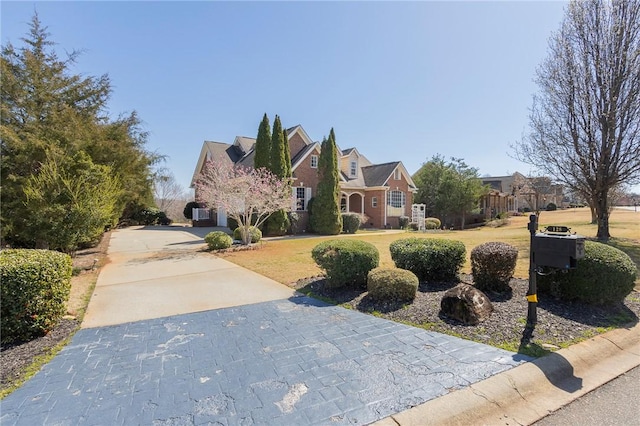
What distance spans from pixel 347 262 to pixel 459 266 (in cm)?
257

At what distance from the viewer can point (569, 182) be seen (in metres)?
14.9

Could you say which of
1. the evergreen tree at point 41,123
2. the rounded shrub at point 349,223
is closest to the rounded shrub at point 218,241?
the evergreen tree at point 41,123

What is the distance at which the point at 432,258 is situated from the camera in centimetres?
671

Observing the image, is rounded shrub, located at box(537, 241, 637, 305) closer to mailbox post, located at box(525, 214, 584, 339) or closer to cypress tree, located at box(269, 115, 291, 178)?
mailbox post, located at box(525, 214, 584, 339)

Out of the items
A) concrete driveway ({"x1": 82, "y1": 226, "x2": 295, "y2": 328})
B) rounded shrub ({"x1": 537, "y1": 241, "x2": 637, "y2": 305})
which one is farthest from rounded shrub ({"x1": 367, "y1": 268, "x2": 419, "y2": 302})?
rounded shrub ({"x1": 537, "y1": 241, "x2": 637, "y2": 305})

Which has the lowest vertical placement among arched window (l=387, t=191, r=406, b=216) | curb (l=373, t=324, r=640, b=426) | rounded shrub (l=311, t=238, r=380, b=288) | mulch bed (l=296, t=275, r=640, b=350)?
curb (l=373, t=324, r=640, b=426)

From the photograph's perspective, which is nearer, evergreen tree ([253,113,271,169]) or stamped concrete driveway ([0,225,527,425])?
stamped concrete driveway ([0,225,527,425])

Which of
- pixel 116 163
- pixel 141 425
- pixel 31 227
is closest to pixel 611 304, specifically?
pixel 141 425

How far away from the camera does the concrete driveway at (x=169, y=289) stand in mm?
5805

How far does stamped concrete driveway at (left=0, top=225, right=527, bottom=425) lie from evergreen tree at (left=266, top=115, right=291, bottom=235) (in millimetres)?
13561

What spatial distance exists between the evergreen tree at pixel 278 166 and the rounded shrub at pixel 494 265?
14.4 m

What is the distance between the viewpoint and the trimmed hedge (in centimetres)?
418

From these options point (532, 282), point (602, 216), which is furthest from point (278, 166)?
point (602, 216)

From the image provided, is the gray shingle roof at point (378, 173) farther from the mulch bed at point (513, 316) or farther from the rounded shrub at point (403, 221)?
the mulch bed at point (513, 316)
